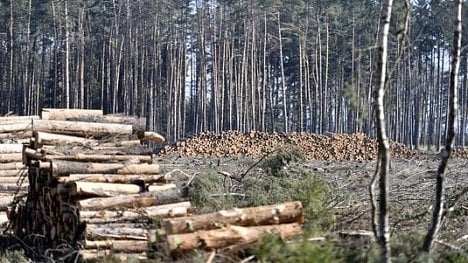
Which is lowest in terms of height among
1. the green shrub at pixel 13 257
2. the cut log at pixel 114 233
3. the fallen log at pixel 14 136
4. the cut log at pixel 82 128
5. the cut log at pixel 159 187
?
the green shrub at pixel 13 257

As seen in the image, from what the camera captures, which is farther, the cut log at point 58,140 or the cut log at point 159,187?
the cut log at point 58,140

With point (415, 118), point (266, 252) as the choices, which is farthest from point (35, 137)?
point (415, 118)

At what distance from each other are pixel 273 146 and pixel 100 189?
20.7 metres

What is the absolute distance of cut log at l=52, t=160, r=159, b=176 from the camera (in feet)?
35.9

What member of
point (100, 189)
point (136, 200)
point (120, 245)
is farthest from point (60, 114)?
point (120, 245)

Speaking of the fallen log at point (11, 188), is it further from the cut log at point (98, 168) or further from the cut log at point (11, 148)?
the cut log at point (98, 168)

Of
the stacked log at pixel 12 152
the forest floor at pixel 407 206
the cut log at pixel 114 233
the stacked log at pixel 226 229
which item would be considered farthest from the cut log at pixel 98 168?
the stacked log at pixel 226 229

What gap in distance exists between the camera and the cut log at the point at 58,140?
12438mm

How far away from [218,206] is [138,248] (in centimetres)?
204

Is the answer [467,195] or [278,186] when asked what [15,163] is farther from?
[467,195]

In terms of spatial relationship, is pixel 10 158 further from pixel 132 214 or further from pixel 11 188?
pixel 132 214

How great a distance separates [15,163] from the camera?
48.4 feet

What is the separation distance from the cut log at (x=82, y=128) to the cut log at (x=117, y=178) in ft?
6.45

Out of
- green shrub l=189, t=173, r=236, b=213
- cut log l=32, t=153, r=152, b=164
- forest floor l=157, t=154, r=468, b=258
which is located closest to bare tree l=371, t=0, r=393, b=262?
forest floor l=157, t=154, r=468, b=258
